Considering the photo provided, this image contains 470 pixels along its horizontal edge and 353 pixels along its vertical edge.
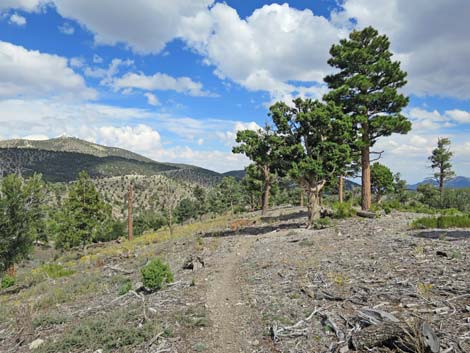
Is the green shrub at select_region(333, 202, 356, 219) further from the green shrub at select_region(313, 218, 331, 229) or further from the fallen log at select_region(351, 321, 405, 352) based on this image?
the fallen log at select_region(351, 321, 405, 352)

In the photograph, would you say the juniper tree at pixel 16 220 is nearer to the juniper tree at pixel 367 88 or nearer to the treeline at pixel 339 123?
the treeline at pixel 339 123

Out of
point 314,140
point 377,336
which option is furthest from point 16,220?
point 377,336

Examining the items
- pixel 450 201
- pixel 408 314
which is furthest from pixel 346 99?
pixel 450 201

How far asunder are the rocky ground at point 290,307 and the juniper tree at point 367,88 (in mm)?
9930

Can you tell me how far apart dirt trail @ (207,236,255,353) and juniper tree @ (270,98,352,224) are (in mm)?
7445

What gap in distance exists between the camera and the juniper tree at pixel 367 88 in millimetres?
22438

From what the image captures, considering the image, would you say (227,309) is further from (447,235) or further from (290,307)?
(447,235)

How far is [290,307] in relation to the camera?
8.38 m

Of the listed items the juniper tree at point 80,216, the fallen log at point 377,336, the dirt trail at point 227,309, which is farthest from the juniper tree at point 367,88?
the juniper tree at point 80,216

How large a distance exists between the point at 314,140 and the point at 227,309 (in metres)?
13.7

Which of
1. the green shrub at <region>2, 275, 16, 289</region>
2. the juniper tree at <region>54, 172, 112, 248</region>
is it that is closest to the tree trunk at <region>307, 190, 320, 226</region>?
the green shrub at <region>2, 275, 16, 289</region>

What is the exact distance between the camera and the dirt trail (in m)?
7.15

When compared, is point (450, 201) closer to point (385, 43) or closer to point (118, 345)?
point (385, 43)

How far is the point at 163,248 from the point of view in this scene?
22688 mm
